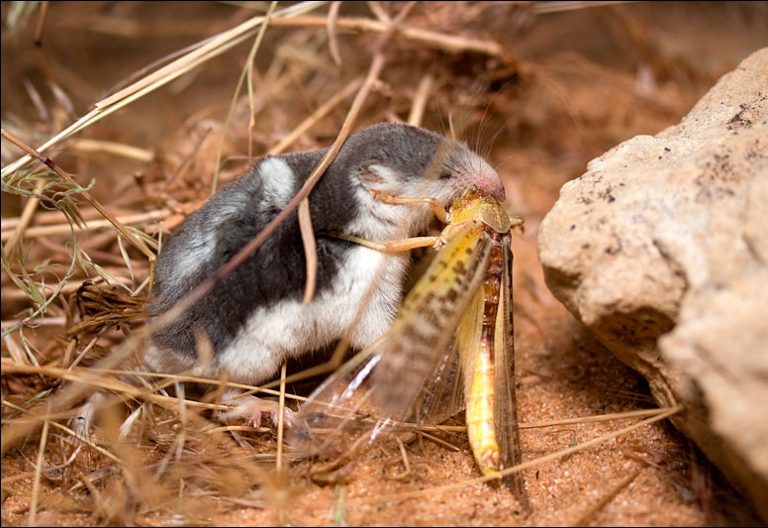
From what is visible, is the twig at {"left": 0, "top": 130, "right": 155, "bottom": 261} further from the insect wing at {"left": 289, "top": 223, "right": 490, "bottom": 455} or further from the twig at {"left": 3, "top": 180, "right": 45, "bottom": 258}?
the insect wing at {"left": 289, "top": 223, "right": 490, "bottom": 455}

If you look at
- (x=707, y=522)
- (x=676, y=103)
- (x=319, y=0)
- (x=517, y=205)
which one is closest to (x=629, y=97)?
(x=676, y=103)

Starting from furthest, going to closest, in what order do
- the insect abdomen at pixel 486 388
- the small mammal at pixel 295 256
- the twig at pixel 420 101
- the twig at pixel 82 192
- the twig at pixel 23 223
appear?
the twig at pixel 420 101 < the twig at pixel 23 223 < the twig at pixel 82 192 < the small mammal at pixel 295 256 < the insect abdomen at pixel 486 388

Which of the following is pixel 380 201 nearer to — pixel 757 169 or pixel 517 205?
pixel 757 169

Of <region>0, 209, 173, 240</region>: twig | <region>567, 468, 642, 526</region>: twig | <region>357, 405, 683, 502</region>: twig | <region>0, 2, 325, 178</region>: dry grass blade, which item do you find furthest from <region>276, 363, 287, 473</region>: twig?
<region>0, 2, 325, 178</region>: dry grass blade

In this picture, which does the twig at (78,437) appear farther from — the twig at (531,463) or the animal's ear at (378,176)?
the animal's ear at (378,176)

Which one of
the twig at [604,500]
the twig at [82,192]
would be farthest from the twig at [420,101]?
the twig at [604,500]

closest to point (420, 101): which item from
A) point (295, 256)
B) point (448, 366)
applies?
point (295, 256)

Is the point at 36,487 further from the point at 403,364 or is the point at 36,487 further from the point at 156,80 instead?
the point at 156,80
